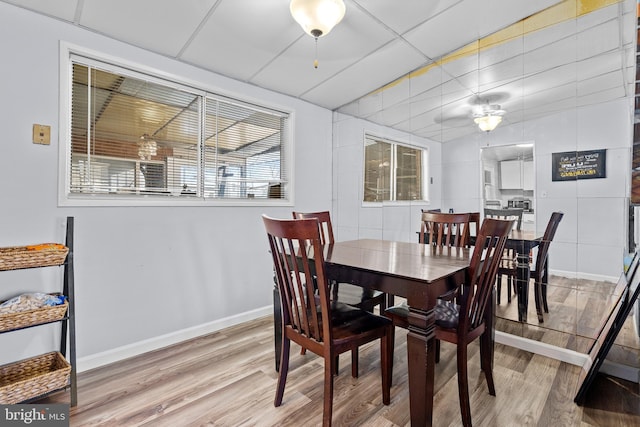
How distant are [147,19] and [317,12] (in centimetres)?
112

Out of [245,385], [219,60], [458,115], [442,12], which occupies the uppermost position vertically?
[442,12]

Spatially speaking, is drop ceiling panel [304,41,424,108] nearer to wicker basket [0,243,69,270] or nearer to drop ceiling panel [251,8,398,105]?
drop ceiling panel [251,8,398,105]

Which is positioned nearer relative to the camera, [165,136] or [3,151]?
[3,151]

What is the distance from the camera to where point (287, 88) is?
2996 mm

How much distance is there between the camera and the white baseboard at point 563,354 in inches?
73.5

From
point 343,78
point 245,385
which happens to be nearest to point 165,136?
point 343,78

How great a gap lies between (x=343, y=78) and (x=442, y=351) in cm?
247

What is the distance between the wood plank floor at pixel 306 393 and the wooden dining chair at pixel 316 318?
0.16m

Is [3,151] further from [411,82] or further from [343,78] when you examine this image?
[411,82]

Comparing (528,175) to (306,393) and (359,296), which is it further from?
(306,393)

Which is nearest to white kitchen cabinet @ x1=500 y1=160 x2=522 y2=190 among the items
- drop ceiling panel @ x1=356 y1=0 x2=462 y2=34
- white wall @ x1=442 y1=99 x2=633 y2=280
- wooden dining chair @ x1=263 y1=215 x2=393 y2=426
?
white wall @ x1=442 y1=99 x2=633 y2=280

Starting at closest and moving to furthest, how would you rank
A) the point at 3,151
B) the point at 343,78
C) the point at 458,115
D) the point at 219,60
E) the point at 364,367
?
1. the point at 3,151
2. the point at 364,367
3. the point at 219,60
4. the point at 458,115
5. the point at 343,78

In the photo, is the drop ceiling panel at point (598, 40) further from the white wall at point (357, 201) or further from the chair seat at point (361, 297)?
the chair seat at point (361, 297)

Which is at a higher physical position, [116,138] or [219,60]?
[219,60]
